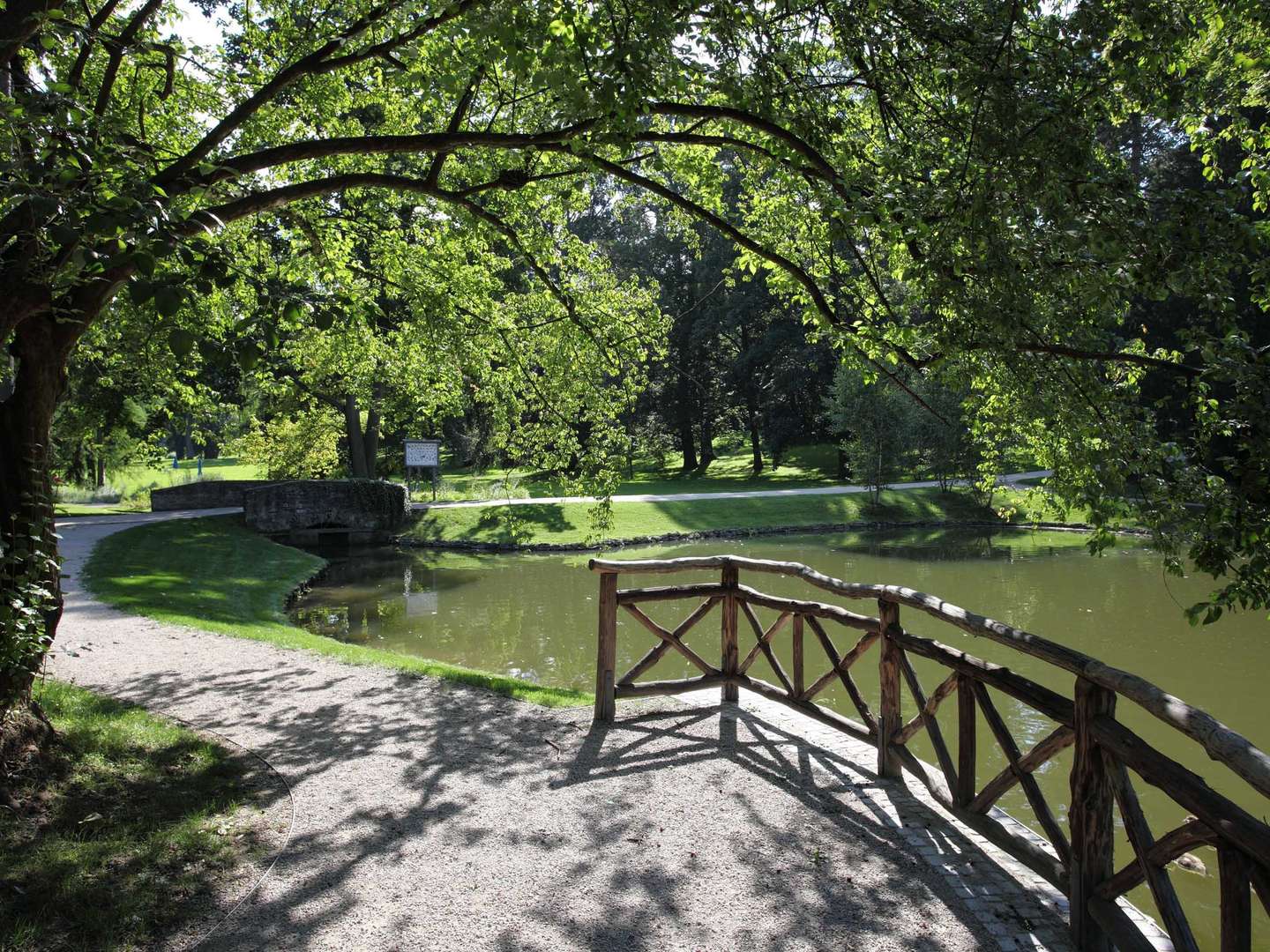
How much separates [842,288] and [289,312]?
4.94m

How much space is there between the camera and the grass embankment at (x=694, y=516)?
24.7m

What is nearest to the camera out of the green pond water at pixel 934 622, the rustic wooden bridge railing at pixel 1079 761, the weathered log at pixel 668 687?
the rustic wooden bridge railing at pixel 1079 761

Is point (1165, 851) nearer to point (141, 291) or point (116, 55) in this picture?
point (141, 291)

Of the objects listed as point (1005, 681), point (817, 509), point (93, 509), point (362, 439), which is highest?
point (362, 439)

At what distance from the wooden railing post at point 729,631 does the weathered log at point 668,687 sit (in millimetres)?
99

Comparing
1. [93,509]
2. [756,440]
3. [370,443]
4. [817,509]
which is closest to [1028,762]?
[817,509]

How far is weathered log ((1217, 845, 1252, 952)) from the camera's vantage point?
2865 millimetres

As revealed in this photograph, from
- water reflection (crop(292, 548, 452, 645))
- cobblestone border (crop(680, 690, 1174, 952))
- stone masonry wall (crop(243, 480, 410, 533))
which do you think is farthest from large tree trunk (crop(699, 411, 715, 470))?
cobblestone border (crop(680, 690, 1174, 952))

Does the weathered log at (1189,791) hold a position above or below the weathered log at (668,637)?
above

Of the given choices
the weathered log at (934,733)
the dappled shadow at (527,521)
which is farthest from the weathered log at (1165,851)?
the dappled shadow at (527,521)

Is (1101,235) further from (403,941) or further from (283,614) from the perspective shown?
(283,614)

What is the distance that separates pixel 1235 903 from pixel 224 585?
16260 mm

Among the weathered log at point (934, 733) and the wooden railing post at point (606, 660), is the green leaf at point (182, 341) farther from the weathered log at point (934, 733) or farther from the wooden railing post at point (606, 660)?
the wooden railing post at point (606, 660)

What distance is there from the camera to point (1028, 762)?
4371 mm
